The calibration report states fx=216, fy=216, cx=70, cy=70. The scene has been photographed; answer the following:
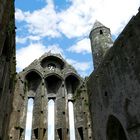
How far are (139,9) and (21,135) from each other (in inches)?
508

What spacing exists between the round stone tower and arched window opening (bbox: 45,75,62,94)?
20.4ft

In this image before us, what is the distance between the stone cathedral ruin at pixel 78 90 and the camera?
770 cm

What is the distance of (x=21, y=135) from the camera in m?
16.5

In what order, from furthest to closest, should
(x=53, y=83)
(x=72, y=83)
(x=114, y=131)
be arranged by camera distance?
(x=72, y=83), (x=53, y=83), (x=114, y=131)

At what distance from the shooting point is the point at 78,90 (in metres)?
20.2

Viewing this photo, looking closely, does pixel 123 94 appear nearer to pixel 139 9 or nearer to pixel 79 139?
pixel 139 9

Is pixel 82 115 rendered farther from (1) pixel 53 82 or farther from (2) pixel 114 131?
(2) pixel 114 131

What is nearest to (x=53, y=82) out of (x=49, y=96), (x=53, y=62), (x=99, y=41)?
(x=49, y=96)

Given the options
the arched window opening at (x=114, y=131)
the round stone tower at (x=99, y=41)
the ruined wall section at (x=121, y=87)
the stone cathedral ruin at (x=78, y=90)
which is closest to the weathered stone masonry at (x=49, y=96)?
the stone cathedral ruin at (x=78, y=90)

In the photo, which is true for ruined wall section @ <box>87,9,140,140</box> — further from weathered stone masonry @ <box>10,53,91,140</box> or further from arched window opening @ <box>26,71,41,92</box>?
arched window opening @ <box>26,71,41,92</box>

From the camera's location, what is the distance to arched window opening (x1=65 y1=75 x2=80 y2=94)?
20938 mm

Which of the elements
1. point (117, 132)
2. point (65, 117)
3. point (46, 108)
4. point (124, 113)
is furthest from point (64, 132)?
point (124, 113)

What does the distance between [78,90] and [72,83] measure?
1545 mm

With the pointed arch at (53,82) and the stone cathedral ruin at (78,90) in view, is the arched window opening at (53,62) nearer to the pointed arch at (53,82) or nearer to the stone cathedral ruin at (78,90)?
the stone cathedral ruin at (78,90)
